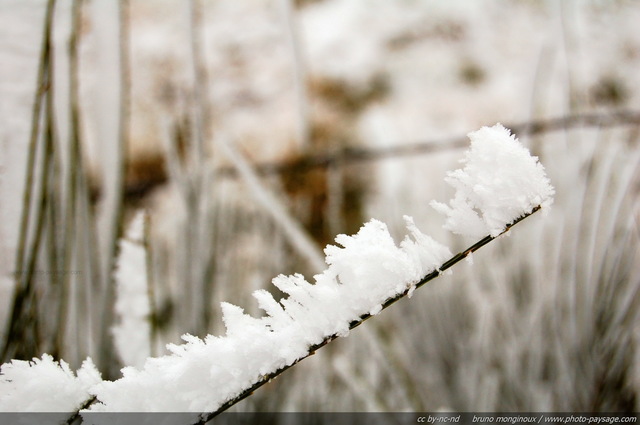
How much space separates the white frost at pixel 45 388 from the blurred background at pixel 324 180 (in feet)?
0.17

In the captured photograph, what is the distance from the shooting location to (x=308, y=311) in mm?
118

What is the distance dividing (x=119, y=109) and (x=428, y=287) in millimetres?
381

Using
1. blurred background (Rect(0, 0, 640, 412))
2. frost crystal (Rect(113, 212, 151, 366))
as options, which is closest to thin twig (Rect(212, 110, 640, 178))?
blurred background (Rect(0, 0, 640, 412))

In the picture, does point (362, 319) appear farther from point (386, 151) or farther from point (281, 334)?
point (386, 151)

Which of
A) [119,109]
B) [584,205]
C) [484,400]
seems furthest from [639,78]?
[119,109]

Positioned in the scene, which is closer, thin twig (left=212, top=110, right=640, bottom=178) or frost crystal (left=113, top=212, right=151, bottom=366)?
frost crystal (left=113, top=212, right=151, bottom=366)

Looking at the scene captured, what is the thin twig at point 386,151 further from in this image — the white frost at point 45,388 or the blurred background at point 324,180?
the white frost at point 45,388

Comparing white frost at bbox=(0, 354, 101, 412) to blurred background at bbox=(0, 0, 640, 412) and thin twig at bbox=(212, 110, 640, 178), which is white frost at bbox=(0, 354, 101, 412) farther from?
thin twig at bbox=(212, 110, 640, 178)

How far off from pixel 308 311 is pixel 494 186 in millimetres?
56

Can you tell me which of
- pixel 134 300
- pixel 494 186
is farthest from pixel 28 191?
pixel 494 186

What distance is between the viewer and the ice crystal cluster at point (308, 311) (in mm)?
115

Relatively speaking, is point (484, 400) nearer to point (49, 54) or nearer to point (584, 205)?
point (584, 205)

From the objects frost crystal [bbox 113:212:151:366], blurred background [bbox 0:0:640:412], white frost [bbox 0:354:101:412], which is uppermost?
blurred background [bbox 0:0:640:412]

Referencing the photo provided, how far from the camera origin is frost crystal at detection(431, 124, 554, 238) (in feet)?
0.37
